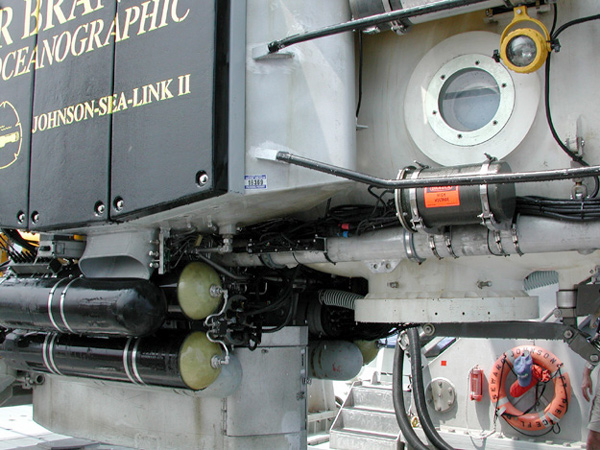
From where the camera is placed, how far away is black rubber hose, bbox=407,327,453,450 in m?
4.27

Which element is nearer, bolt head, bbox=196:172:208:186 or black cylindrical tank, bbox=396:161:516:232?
black cylindrical tank, bbox=396:161:516:232

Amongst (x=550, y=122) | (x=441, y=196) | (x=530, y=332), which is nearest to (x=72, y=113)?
(x=441, y=196)

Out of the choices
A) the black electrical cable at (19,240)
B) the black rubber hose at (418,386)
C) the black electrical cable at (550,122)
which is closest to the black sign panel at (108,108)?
the black electrical cable at (19,240)

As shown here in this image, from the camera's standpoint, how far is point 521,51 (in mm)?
2498

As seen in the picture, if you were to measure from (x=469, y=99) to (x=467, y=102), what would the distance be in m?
0.02

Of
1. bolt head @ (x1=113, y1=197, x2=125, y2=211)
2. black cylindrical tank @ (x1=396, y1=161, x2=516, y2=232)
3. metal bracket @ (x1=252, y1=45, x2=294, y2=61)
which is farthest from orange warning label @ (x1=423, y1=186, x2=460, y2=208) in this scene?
bolt head @ (x1=113, y1=197, x2=125, y2=211)

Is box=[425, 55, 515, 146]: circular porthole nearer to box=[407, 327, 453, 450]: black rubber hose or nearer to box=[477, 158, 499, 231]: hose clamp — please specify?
box=[477, 158, 499, 231]: hose clamp

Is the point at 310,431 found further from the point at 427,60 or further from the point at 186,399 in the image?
the point at 427,60

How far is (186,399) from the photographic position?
376 cm

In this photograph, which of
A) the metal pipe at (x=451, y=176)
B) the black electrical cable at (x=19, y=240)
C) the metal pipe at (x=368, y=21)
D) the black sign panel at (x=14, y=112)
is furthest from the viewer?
the black electrical cable at (x=19, y=240)

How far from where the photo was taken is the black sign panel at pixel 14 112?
3.64m

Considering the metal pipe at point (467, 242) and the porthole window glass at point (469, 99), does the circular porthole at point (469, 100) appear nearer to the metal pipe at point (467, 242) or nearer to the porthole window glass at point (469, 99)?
the porthole window glass at point (469, 99)

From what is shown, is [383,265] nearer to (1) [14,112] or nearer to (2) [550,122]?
(2) [550,122]

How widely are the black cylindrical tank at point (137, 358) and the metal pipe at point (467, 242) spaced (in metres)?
0.76
